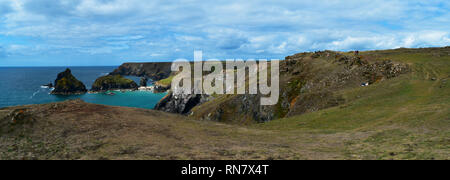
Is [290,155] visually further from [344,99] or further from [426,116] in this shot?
Answer: [344,99]

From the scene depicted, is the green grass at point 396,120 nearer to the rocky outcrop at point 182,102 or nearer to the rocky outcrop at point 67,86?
the rocky outcrop at point 182,102

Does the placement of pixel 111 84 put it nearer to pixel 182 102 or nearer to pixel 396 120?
pixel 182 102

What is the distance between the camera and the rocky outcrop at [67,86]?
520ft

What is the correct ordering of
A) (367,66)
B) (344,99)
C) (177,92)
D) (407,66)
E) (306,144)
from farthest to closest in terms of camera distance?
(177,92), (367,66), (407,66), (344,99), (306,144)

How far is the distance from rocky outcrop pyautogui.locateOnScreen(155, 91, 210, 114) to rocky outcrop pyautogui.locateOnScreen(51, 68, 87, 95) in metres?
72.9

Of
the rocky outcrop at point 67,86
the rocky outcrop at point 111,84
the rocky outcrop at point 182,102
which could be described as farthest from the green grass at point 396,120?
the rocky outcrop at point 111,84

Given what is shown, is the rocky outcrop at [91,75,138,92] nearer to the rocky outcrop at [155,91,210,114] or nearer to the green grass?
the rocky outcrop at [155,91,210,114]

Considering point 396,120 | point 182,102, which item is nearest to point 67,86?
point 182,102

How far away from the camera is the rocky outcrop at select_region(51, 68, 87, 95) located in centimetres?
15849

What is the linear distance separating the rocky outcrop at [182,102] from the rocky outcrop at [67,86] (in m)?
72.9

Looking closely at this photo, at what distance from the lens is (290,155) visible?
49.9 feet

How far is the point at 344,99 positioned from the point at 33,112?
39231 millimetres

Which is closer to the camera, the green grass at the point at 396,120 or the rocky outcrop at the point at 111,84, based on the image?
the green grass at the point at 396,120
